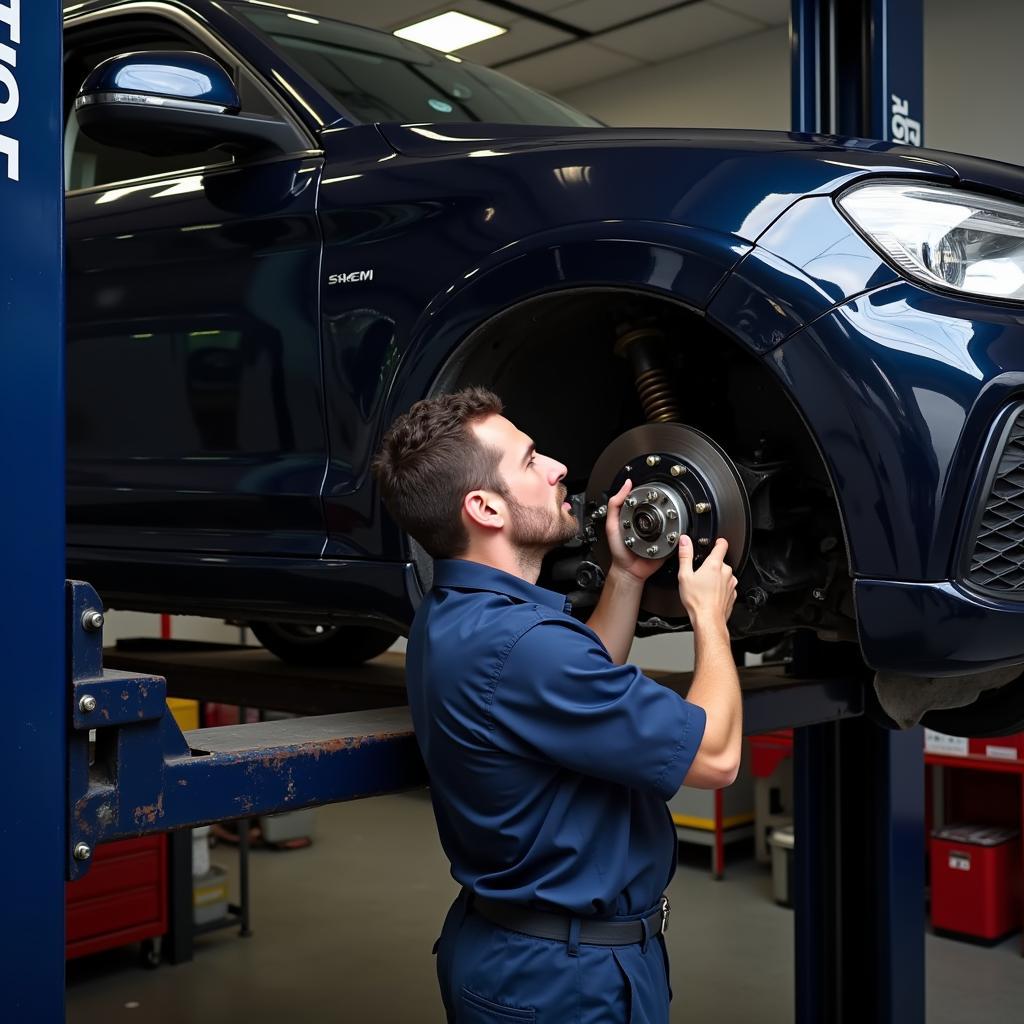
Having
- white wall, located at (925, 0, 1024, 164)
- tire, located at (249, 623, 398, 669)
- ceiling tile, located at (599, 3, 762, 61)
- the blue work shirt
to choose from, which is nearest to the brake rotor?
the blue work shirt

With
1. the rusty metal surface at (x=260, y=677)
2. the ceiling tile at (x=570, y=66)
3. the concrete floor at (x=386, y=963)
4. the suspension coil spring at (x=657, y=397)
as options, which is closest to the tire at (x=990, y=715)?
the suspension coil spring at (x=657, y=397)

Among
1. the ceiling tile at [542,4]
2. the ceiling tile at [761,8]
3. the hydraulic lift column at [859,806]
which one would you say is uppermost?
the ceiling tile at [542,4]

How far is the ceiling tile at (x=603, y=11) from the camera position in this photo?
19.5ft

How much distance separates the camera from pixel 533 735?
146 centimetres

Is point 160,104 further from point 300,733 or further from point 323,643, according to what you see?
point 323,643

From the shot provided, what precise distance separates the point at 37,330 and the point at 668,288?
2.49 feet

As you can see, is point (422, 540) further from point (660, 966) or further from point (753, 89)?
point (753, 89)

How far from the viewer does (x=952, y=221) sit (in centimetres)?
155

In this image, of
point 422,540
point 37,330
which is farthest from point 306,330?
point 37,330

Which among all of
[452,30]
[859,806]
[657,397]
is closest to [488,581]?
[657,397]

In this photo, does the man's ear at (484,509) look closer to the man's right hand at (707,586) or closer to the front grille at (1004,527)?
the man's right hand at (707,586)

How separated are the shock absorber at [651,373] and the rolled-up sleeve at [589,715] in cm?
45

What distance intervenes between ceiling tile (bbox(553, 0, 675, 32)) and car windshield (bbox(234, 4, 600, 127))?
3.72 m

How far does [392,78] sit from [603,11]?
4.14m
